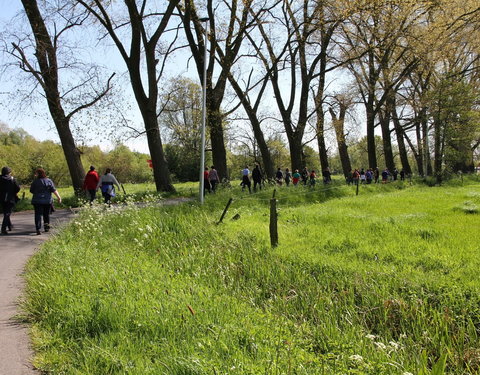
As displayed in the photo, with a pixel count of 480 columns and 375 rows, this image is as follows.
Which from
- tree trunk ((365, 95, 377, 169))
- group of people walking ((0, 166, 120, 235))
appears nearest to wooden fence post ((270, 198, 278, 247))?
group of people walking ((0, 166, 120, 235))

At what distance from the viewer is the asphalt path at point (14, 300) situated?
319cm

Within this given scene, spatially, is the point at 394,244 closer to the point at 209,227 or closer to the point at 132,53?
the point at 209,227

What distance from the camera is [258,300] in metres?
4.89

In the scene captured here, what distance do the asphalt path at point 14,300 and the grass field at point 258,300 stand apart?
14cm

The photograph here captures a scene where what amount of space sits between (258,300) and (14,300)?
3214 millimetres

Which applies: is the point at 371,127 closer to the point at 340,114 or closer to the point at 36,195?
Answer: the point at 340,114

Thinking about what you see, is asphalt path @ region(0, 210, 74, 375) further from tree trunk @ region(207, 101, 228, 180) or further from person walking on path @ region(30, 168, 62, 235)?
tree trunk @ region(207, 101, 228, 180)

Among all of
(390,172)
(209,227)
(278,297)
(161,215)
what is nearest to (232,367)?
(278,297)

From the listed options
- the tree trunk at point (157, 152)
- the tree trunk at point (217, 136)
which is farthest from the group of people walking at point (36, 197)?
the tree trunk at point (217, 136)

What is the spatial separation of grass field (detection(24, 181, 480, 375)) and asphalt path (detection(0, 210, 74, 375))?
14 centimetres

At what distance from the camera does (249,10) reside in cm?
1706

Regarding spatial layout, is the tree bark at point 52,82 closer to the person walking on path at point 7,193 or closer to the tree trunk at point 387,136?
the person walking on path at point 7,193

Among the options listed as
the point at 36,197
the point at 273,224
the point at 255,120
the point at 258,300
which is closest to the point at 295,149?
the point at 255,120

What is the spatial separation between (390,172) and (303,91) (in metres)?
12.6
